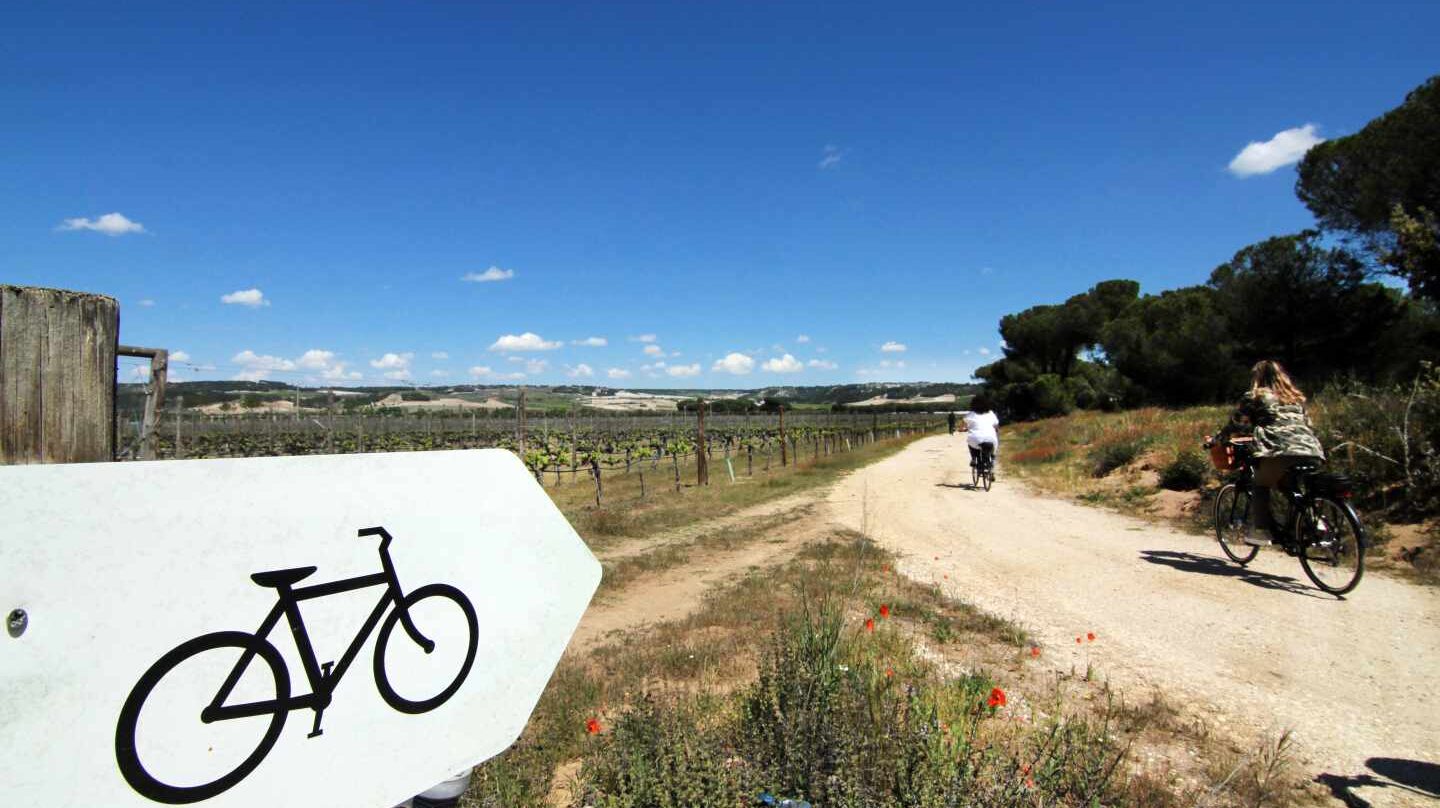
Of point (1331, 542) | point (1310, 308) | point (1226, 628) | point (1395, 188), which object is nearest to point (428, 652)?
point (1226, 628)

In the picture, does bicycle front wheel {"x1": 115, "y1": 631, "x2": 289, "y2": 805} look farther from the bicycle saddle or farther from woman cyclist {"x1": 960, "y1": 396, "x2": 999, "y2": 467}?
woman cyclist {"x1": 960, "y1": 396, "x2": 999, "y2": 467}

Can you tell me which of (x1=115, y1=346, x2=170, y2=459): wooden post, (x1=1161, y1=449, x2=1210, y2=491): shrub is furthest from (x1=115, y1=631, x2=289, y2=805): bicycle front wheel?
(x1=1161, y1=449, x2=1210, y2=491): shrub

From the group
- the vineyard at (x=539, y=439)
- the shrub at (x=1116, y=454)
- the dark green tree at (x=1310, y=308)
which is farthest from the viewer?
the vineyard at (x=539, y=439)

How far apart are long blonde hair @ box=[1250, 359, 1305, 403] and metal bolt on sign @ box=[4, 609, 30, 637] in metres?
6.95

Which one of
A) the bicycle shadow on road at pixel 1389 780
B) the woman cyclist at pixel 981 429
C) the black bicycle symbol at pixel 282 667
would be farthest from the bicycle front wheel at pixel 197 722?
the woman cyclist at pixel 981 429

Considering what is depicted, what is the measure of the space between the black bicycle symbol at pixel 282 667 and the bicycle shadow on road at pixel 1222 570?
20.3ft

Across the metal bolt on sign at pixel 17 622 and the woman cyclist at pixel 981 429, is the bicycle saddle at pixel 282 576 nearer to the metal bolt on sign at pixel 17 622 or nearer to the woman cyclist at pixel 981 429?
the metal bolt on sign at pixel 17 622

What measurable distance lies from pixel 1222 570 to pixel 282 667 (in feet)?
23.0

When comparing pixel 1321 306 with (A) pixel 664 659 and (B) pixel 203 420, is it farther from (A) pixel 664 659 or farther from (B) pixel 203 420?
(B) pixel 203 420

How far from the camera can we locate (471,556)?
1371 millimetres

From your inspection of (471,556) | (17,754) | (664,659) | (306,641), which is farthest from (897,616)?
(17,754)

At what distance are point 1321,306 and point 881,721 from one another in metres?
21.8

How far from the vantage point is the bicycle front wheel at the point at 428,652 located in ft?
3.96

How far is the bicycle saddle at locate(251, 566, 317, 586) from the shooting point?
42.2 inches
